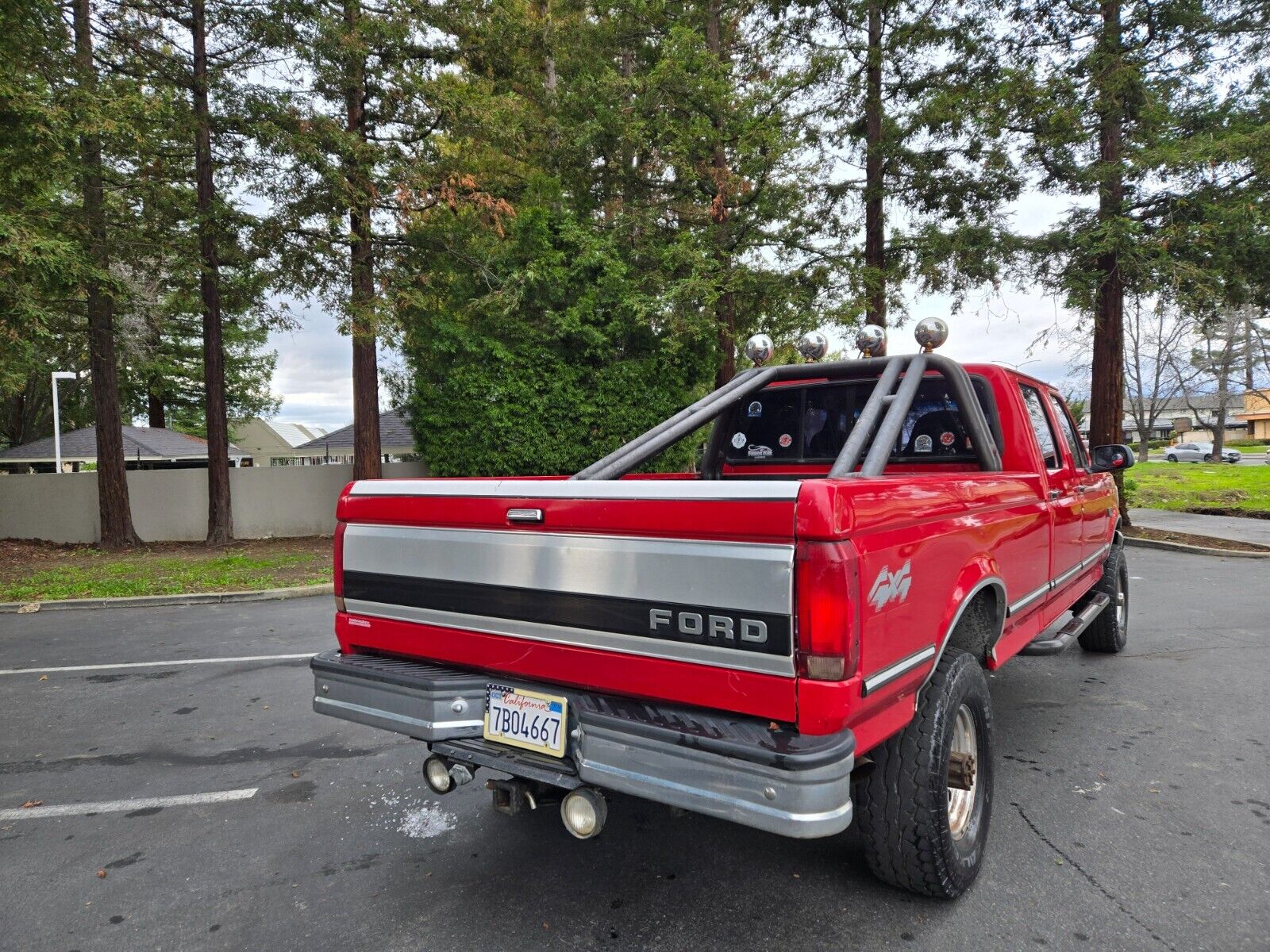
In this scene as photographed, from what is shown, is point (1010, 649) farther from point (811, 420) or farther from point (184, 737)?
point (184, 737)

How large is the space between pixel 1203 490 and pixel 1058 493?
843 inches

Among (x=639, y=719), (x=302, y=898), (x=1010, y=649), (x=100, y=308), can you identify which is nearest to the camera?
(x=639, y=719)

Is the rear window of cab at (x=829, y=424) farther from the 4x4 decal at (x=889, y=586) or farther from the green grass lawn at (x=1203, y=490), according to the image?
the green grass lawn at (x=1203, y=490)

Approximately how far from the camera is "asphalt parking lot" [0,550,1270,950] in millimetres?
2596

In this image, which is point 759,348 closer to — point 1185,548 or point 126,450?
point 1185,548

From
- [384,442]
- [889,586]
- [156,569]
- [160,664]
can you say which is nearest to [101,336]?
[156,569]

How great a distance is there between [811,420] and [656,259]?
446 inches

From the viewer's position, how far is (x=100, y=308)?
14.0m

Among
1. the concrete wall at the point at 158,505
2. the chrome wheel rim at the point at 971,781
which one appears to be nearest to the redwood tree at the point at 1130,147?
Answer: the chrome wheel rim at the point at 971,781

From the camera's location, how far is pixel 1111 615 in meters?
5.81

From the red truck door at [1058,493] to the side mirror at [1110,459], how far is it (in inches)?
23.7

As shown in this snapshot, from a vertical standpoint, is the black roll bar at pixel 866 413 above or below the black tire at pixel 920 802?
above

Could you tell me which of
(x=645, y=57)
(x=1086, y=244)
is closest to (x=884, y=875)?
(x=1086, y=244)

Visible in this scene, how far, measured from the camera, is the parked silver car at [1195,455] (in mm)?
44312
